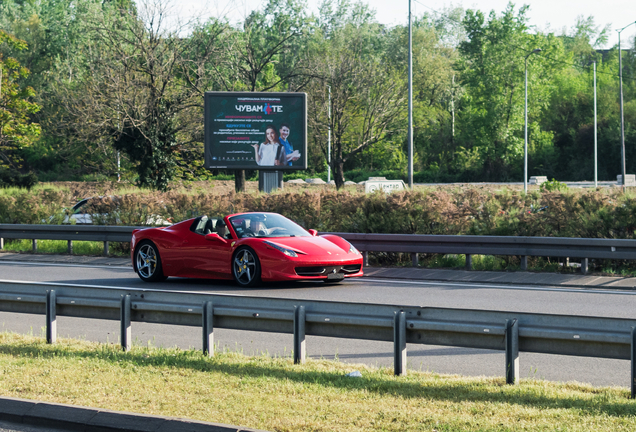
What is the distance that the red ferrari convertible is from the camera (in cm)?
1181

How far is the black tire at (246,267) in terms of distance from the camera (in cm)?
1200

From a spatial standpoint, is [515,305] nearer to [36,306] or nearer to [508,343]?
[508,343]

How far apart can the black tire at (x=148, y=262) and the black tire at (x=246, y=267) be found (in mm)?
1659

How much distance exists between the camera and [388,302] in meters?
10.8

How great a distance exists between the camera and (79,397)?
546 cm

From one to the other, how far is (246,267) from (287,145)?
13.2m

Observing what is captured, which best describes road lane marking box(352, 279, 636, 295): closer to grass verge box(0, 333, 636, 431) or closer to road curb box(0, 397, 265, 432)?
grass verge box(0, 333, 636, 431)

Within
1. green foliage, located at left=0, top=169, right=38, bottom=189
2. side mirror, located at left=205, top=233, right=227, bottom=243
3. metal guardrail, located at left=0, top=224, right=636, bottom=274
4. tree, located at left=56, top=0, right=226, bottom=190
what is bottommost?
metal guardrail, located at left=0, top=224, right=636, bottom=274

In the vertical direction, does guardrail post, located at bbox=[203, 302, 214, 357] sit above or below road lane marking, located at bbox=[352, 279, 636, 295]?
above

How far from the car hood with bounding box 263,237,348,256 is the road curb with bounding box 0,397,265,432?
681 centimetres

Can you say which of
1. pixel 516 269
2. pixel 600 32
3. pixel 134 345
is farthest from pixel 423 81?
pixel 134 345

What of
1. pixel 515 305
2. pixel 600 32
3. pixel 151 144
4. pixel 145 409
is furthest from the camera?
pixel 600 32

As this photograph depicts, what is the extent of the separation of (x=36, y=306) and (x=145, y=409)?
3000mm

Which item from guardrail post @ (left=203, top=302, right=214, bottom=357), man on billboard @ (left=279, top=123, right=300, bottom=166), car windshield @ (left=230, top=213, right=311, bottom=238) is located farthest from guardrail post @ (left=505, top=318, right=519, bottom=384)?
man on billboard @ (left=279, top=123, right=300, bottom=166)
